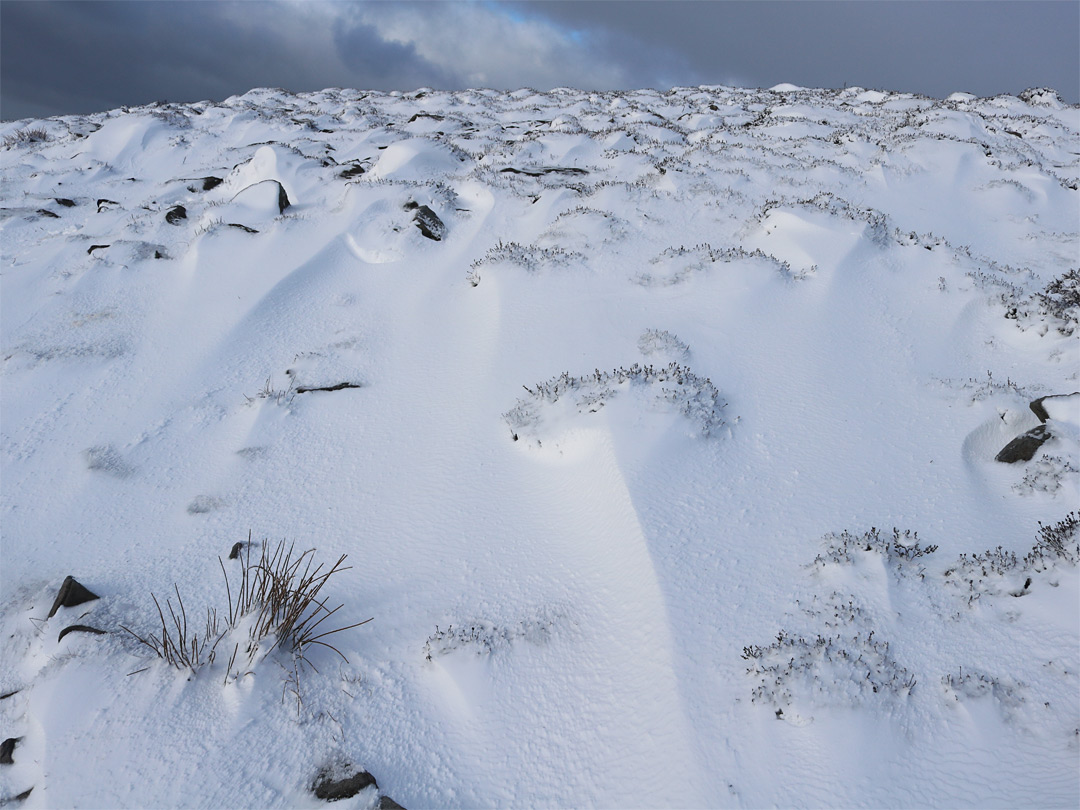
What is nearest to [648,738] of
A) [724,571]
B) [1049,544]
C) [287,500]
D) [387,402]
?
[724,571]

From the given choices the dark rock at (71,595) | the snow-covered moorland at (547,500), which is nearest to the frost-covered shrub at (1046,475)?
the snow-covered moorland at (547,500)

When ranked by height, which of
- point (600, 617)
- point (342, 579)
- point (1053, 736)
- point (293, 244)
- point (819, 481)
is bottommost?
point (1053, 736)

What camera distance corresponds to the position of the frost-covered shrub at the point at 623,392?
6113mm

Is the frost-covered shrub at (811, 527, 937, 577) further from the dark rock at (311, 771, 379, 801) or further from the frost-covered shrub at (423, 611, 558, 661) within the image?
the dark rock at (311, 771, 379, 801)

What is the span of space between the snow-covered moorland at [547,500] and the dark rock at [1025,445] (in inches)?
1.6

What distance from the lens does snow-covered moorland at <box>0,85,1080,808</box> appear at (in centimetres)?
343

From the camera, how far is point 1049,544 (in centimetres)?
441

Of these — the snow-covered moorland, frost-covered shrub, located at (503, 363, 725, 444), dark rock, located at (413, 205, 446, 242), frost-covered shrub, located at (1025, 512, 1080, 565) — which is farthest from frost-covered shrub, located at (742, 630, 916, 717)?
dark rock, located at (413, 205, 446, 242)

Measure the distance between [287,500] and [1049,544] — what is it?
21.3ft

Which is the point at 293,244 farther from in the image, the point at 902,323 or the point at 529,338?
the point at 902,323

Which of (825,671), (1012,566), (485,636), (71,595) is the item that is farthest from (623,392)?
(71,595)

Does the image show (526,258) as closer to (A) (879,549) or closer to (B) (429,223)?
(B) (429,223)

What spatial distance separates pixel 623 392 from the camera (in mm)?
6195

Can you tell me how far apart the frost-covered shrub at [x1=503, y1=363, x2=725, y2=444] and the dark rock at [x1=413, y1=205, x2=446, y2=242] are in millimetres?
5411
